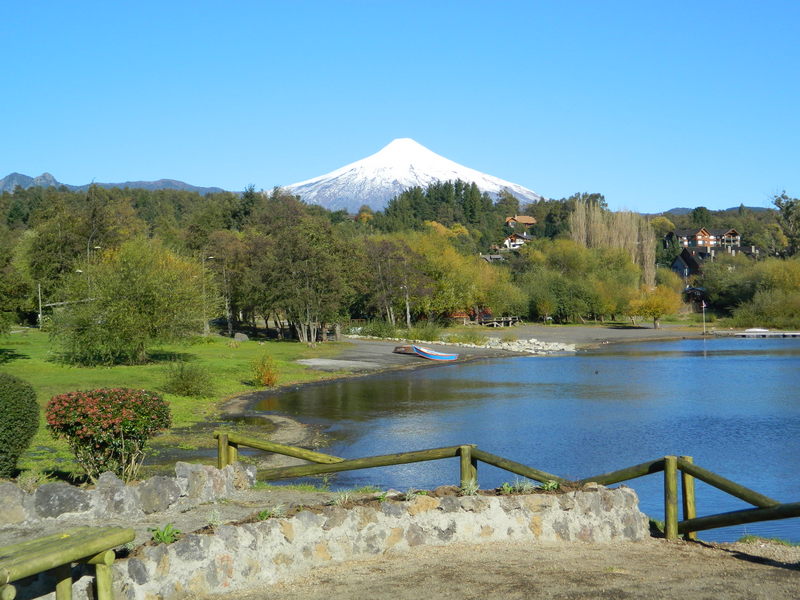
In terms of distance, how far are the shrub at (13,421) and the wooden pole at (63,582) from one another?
28.4ft

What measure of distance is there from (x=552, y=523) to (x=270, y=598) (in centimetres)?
436

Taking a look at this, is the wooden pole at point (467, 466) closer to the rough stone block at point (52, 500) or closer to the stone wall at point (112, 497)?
the stone wall at point (112, 497)

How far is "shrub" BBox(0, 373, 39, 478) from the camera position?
14.5 metres

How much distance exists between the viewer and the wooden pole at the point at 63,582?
678 centimetres

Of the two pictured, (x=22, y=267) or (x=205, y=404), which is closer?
(x=205, y=404)

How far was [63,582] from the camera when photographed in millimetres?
6785

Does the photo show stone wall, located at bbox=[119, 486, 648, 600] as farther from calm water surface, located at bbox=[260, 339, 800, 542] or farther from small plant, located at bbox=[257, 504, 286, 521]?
calm water surface, located at bbox=[260, 339, 800, 542]

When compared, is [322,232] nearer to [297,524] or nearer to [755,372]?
[755,372]

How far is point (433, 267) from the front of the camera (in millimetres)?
87500

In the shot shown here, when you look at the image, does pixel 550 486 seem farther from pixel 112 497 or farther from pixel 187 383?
pixel 187 383

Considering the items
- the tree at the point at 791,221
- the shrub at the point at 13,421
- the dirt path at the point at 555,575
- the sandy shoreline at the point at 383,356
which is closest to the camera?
the dirt path at the point at 555,575

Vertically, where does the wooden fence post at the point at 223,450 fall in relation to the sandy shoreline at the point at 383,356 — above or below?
above

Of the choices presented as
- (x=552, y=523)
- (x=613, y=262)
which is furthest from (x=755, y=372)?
(x=613, y=262)

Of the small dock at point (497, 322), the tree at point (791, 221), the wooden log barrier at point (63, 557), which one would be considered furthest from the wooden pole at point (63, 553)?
the tree at point (791, 221)
